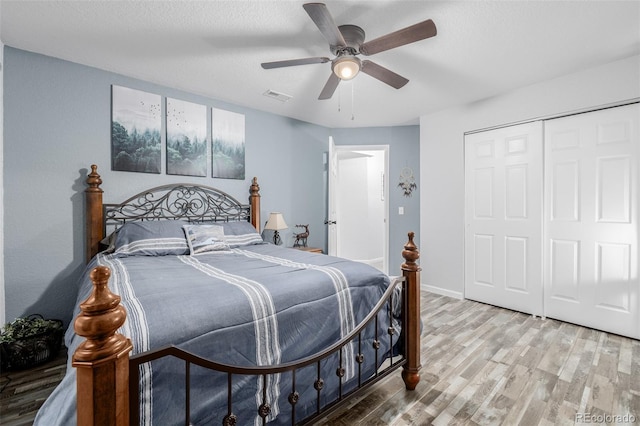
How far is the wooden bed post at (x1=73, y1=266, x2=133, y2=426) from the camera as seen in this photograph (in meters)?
0.71

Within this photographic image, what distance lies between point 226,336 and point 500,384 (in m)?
1.84

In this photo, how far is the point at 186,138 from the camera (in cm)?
324

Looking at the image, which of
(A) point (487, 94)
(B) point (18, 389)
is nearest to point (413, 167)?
(A) point (487, 94)

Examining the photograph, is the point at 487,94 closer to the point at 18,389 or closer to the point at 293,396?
the point at 293,396

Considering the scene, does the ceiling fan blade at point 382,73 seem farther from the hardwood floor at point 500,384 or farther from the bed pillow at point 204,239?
the hardwood floor at point 500,384

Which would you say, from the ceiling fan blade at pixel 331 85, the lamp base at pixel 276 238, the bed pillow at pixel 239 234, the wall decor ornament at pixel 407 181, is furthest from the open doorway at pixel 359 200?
the ceiling fan blade at pixel 331 85

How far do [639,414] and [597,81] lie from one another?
2689 millimetres

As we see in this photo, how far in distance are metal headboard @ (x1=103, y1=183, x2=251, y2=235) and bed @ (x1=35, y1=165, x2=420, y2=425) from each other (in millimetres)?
397

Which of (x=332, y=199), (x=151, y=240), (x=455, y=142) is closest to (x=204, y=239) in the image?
(x=151, y=240)

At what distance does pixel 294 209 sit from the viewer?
4.25 metres

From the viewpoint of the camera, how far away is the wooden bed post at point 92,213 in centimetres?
262

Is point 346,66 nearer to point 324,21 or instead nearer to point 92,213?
point 324,21

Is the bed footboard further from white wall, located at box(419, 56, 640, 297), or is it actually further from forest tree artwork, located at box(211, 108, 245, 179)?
white wall, located at box(419, 56, 640, 297)

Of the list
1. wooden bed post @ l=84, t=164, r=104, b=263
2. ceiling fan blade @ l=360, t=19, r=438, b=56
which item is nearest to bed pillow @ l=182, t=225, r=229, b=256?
wooden bed post @ l=84, t=164, r=104, b=263
